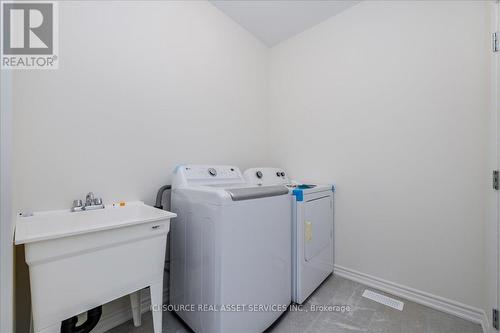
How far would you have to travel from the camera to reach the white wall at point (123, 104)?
1190 mm

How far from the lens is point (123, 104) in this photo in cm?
150

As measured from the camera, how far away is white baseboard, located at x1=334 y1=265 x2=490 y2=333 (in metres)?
1.45

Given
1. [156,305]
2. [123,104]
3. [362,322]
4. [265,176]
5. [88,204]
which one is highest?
[123,104]

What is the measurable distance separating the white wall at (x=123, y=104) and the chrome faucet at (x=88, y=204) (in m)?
0.05

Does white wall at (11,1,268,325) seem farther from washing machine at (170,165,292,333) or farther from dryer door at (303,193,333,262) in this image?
dryer door at (303,193,333,262)

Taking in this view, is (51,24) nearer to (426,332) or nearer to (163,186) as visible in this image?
(163,186)

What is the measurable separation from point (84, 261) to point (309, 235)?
1.45 metres

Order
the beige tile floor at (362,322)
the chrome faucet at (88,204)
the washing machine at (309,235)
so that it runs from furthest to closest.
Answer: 1. the washing machine at (309,235)
2. the beige tile floor at (362,322)
3. the chrome faucet at (88,204)

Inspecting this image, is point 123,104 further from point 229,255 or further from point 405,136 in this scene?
point 405,136

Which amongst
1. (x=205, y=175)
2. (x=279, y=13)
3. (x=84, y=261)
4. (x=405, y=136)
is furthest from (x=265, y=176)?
(x=279, y=13)

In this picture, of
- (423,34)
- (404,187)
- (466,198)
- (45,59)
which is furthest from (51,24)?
(466,198)

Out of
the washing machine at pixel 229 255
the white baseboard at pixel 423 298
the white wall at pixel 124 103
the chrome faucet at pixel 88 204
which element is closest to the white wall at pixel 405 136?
the white baseboard at pixel 423 298

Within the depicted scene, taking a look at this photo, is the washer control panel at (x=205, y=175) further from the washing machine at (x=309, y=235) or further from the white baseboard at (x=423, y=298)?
the white baseboard at (x=423, y=298)

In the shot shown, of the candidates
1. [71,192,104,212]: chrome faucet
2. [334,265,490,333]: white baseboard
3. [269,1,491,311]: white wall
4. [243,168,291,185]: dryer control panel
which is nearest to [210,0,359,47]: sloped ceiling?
[269,1,491,311]: white wall
